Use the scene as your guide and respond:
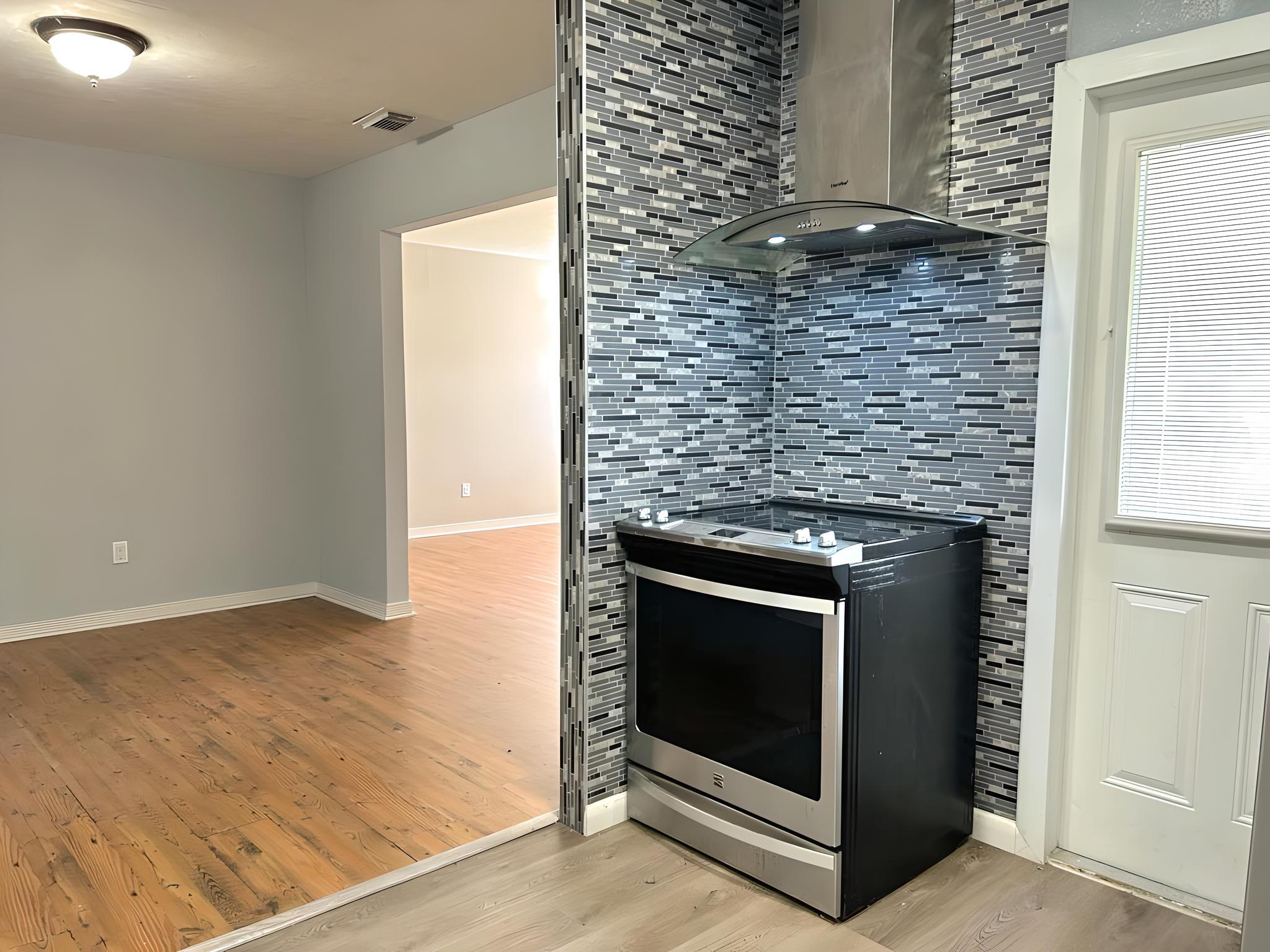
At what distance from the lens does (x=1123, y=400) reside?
225cm

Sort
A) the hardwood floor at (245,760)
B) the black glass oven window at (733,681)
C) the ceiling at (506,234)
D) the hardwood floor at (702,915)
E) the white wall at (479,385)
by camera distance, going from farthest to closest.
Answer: the white wall at (479,385) < the ceiling at (506,234) < the hardwood floor at (245,760) < the black glass oven window at (733,681) < the hardwood floor at (702,915)

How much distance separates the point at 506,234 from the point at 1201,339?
6.02m

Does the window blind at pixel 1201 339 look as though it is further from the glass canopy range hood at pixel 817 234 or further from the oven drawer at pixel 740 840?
the oven drawer at pixel 740 840

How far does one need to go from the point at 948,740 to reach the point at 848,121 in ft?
5.46

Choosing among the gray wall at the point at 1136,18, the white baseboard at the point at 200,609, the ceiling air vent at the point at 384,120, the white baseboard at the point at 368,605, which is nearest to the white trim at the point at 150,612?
the white baseboard at the point at 200,609

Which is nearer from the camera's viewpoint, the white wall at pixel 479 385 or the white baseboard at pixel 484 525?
the white wall at pixel 479 385

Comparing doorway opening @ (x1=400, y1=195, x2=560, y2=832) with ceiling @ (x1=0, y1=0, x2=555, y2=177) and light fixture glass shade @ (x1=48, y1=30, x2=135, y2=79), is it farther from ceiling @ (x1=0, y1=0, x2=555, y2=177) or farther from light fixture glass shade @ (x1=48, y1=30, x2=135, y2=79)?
light fixture glass shade @ (x1=48, y1=30, x2=135, y2=79)

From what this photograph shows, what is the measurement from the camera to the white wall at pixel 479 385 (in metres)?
7.93

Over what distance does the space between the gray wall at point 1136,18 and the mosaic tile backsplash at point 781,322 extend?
0.19ft

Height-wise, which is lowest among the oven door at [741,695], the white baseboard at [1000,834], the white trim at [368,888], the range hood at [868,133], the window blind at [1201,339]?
the white trim at [368,888]

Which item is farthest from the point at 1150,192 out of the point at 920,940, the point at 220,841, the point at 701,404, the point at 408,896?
the point at 220,841

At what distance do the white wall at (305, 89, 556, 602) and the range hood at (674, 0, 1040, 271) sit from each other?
1970mm

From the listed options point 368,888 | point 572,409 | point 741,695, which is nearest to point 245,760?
point 368,888

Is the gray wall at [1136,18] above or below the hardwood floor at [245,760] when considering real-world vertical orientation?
above
